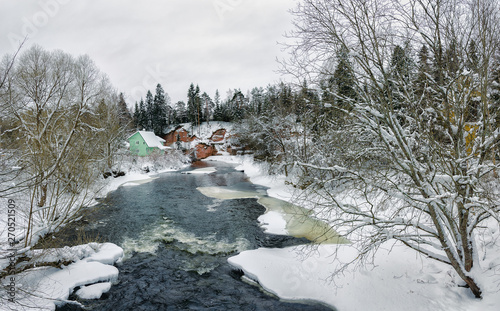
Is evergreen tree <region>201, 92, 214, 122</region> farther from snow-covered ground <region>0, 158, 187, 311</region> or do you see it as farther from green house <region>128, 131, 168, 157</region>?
snow-covered ground <region>0, 158, 187, 311</region>

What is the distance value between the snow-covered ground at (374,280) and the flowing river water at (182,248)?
19.2 inches

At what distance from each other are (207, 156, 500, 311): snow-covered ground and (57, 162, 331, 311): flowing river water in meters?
0.49

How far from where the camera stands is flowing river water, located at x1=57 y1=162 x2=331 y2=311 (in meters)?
6.39

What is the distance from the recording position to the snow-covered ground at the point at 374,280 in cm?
491

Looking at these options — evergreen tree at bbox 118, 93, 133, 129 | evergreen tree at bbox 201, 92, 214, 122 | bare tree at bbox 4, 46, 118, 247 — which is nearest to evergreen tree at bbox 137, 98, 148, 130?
evergreen tree at bbox 201, 92, 214, 122

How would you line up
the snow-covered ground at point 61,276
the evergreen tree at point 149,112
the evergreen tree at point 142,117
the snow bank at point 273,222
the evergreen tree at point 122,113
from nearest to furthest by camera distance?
the snow-covered ground at point 61,276
the snow bank at point 273,222
the evergreen tree at point 122,113
the evergreen tree at point 142,117
the evergreen tree at point 149,112

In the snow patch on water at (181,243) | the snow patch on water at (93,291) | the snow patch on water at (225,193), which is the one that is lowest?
the snow patch on water at (225,193)

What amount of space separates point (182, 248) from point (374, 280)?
21.3 feet

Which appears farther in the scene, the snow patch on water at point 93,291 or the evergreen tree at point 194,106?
the evergreen tree at point 194,106

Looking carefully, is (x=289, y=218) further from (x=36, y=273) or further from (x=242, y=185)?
(x=242, y=185)

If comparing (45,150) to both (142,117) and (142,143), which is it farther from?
(142,117)

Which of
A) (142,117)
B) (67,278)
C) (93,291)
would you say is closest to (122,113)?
(67,278)

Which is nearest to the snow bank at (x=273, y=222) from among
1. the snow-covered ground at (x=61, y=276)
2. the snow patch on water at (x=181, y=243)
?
the snow patch on water at (x=181, y=243)

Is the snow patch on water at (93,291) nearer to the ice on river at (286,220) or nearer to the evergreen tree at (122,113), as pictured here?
the ice on river at (286,220)
